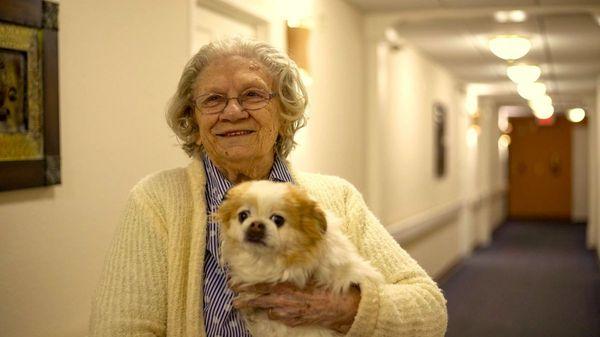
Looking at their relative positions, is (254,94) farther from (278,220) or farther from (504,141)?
(504,141)

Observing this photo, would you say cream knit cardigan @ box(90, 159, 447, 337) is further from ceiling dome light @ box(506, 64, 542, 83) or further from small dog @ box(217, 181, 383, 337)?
ceiling dome light @ box(506, 64, 542, 83)

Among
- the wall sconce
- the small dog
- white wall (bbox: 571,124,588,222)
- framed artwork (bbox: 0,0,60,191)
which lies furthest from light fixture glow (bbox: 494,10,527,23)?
white wall (bbox: 571,124,588,222)

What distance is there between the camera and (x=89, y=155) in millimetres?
2602

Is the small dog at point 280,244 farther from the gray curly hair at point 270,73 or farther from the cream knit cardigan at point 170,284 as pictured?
the gray curly hair at point 270,73

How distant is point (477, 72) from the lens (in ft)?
34.1

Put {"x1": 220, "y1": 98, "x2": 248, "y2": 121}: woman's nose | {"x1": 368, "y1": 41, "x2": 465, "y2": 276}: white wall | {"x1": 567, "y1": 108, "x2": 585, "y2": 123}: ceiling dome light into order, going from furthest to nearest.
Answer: {"x1": 567, "y1": 108, "x2": 585, "y2": 123}: ceiling dome light
{"x1": 368, "y1": 41, "x2": 465, "y2": 276}: white wall
{"x1": 220, "y1": 98, "x2": 248, "y2": 121}: woman's nose

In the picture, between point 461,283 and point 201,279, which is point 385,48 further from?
point 201,279

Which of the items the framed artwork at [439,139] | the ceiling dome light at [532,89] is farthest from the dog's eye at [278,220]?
the ceiling dome light at [532,89]

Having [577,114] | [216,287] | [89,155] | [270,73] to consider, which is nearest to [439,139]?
[89,155]

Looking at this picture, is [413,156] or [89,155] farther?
[413,156]

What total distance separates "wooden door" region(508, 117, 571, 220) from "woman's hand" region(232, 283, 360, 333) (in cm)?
1925

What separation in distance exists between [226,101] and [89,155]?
1.04 meters

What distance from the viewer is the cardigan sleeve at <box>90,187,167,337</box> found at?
1548mm

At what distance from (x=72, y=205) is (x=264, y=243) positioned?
1.31 metres
